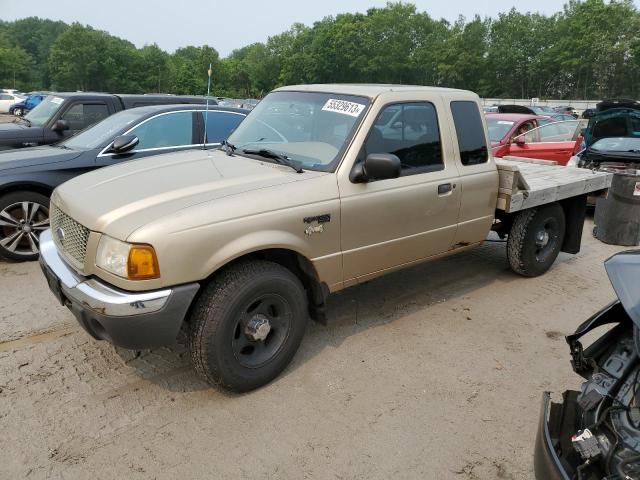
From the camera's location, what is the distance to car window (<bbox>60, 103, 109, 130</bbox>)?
7.87 m

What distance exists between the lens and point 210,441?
2.86 metres

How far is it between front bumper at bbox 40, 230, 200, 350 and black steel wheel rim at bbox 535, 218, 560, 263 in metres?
4.14

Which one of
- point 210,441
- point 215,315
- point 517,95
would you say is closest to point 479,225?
point 215,315

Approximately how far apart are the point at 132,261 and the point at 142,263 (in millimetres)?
53

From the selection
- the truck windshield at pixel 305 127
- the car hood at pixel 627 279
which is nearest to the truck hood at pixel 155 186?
the truck windshield at pixel 305 127

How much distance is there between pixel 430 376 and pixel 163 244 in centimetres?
208

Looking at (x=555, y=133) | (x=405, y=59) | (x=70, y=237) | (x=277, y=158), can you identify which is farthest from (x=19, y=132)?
(x=405, y=59)

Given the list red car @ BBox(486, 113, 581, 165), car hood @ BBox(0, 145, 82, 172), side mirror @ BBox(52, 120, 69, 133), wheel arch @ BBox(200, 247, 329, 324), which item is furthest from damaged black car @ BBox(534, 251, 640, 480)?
red car @ BBox(486, 113, 581, 165)

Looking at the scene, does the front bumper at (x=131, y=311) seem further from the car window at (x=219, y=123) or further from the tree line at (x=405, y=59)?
the tree line at (x=405, y=59)

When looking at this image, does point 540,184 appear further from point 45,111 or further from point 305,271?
point 45,111

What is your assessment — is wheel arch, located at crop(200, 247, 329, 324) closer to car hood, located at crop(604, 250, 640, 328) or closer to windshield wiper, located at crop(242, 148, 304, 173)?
windshield wiper, located at crop(242, 148, 304, 173)

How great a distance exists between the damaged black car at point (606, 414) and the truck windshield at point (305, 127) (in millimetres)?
2020

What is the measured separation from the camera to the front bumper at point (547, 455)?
1.95 meters

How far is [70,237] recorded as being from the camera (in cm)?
322
